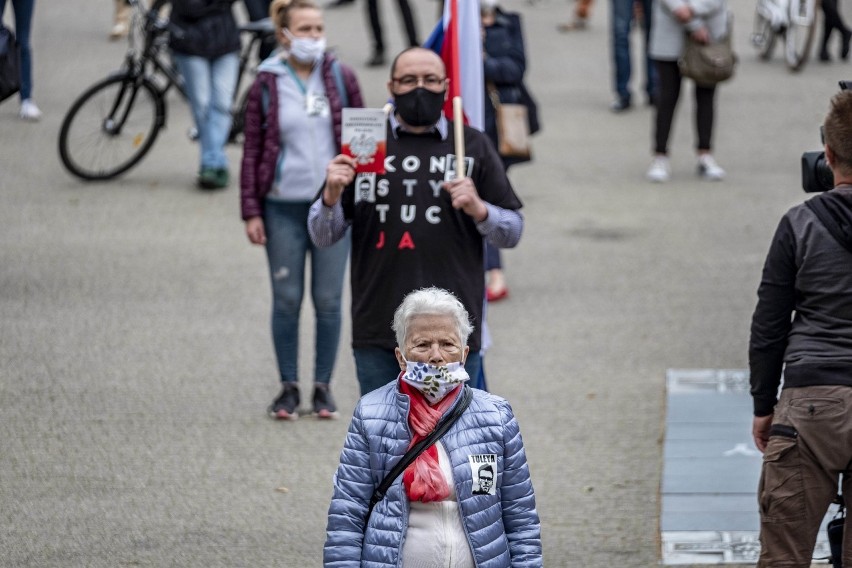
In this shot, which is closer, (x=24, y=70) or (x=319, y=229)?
(x=319, y=229)

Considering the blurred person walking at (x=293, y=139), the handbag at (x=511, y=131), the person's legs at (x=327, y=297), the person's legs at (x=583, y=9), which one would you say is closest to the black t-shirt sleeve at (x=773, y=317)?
the blurred person walking at (x=293, y=139)

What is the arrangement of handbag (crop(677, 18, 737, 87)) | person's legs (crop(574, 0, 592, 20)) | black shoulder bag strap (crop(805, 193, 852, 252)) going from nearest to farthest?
black shoulder bag strap (crop(805, 193, 852, 252)), handbag (crop(677, 18, 737, 87)), person's legs (crop(574, 0, 592, 20))

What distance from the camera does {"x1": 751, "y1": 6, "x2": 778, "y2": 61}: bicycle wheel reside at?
61.1ft

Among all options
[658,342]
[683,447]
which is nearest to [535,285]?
[658,342]

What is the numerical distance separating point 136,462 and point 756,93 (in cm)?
1146

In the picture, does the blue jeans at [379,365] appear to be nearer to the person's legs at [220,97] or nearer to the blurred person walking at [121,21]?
the person's legs at [220,97]

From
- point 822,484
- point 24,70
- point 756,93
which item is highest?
point 822,484

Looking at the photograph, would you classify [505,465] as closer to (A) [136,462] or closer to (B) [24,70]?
(A) [136,462]

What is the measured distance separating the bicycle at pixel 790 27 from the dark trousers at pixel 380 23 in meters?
4.52

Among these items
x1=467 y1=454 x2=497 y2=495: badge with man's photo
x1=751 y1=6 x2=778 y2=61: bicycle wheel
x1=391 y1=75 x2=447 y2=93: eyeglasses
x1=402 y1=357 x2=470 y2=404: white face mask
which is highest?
x1=391 y1=75 x2=447 y2=93: eyeglasses

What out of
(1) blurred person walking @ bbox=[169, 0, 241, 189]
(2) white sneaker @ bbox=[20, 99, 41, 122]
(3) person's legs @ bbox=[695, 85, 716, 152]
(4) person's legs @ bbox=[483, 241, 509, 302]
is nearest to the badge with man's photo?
(4) person's legs @ bbox=[483, 241, 509, 302]

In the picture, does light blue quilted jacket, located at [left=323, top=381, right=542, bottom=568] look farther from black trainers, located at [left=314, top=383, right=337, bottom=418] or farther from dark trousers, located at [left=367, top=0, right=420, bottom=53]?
dark trousers, located at [left=367, top=0, right=420, bottom=53]

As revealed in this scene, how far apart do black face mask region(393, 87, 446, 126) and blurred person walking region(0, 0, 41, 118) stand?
790 centimetres

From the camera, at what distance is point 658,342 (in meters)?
9.23
